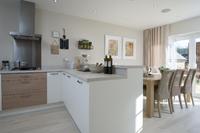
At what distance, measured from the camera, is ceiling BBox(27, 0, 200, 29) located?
11.2 feet

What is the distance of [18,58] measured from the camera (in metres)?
3.47

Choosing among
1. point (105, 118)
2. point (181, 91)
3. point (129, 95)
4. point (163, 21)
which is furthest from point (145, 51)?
point (105, 118)

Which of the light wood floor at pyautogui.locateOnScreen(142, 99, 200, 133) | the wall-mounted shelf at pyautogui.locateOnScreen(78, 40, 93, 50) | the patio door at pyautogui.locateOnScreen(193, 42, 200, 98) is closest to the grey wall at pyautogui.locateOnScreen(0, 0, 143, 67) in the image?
the wall-mounted shelf at pyautogui.locateOnScreen(78, 40, 93, 50)

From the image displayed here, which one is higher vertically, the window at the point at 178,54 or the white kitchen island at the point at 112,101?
the window at the point at 178,54

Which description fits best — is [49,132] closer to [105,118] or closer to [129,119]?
[105,118]

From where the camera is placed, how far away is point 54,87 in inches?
136

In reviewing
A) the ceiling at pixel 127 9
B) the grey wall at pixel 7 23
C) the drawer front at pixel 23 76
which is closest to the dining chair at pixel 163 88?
the ceiling at pixel 127 9

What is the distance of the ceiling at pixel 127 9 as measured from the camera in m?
3.43

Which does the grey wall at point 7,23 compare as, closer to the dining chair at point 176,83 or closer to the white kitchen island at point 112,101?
the white kitchen island at point 112,101

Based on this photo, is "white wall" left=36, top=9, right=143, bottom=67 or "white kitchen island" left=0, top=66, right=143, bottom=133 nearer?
"white kitchen island" left=0, top=66, right=143, bottom=133

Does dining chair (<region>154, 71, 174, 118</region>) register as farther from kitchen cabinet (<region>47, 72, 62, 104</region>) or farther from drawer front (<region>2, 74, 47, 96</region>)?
drawer front (<region>2, 74, 47, 96</region>)

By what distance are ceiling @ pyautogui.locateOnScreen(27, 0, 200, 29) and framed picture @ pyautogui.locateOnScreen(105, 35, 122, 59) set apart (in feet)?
2.10

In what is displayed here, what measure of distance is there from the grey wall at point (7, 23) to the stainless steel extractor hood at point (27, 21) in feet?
0.66

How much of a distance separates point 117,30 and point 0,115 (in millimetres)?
4452
